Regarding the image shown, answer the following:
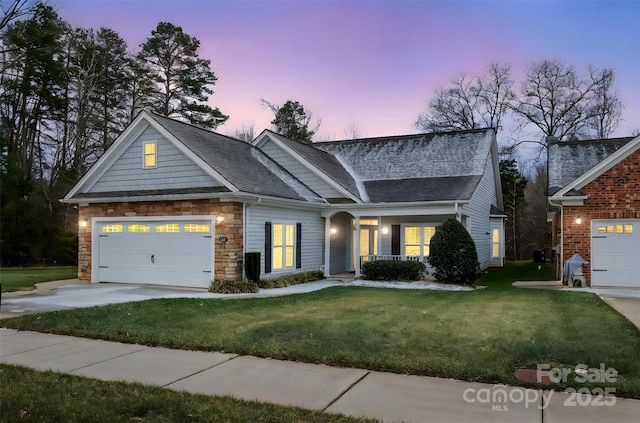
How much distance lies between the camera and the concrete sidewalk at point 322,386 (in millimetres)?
4348

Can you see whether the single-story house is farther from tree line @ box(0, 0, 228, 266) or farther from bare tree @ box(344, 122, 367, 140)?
bare tree @ box(344, 122, 367, 140)

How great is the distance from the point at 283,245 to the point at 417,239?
5771 mm

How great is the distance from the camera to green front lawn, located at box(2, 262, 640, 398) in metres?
5.94

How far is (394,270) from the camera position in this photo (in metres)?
16.3

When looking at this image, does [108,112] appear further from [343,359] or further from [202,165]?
[343,359]

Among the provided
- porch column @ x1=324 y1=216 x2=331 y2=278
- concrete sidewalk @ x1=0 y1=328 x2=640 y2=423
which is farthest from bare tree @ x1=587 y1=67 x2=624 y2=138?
concrete sidewalk @ x1=0 y1=328 x2=640 y2=423

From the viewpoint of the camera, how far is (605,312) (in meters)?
9.55

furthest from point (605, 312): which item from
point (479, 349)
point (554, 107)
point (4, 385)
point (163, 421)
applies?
point (554, 107)

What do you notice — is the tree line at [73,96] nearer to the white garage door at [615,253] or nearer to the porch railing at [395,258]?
the porch railing at [395,258]

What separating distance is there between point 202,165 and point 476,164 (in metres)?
11.1

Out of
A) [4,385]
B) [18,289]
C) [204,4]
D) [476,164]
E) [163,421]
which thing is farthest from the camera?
[476,164]

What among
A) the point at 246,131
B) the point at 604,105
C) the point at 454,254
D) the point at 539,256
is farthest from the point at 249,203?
the point at 246,131

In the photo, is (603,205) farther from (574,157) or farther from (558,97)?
(558,97)

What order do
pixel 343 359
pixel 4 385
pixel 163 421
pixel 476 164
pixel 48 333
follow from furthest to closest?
1. pixel 476 164
2. pixel 48 333
3. pixel 343 359
4. pixel 4 385
5. pixel 163 421
